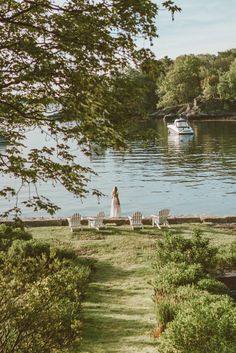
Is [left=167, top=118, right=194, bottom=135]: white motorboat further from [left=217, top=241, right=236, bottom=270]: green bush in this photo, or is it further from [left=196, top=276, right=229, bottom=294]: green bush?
[left=196, top=276, right=229, bottom=294]: green bush

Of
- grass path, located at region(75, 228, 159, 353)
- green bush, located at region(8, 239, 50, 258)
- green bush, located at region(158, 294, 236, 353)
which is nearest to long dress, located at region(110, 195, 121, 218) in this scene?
grass path, located at region(75, 228, 159, 353)

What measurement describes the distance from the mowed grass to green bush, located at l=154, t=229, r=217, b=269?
99 cm

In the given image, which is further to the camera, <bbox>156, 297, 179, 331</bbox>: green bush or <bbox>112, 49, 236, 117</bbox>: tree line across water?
<bbox>112, 49, 236, 117</bbox>: tree line across water

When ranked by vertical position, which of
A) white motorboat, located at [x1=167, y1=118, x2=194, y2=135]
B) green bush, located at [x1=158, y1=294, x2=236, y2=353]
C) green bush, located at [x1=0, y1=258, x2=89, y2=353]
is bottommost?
green bush, located at [x1=158, y1=294, x2=236, y2=353]

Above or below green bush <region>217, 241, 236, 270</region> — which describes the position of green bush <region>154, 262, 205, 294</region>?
above

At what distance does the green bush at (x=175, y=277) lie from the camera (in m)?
13.4

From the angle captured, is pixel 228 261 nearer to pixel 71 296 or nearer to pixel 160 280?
pixel 160 280

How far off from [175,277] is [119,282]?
3378 mm

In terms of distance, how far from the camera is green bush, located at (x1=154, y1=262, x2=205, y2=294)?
13367 mm

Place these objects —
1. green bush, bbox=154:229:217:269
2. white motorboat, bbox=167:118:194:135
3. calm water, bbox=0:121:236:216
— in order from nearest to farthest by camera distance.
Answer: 1. green bush, bbox=154:229:217:269
2. calm water, bbox=0:121:236:216
3. white motorboat, bbox=167:118:194:135

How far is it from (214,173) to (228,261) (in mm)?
37551

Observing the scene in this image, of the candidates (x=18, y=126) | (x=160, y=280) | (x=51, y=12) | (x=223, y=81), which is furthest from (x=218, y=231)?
(x=223, y=81)

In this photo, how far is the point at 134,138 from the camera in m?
8.38

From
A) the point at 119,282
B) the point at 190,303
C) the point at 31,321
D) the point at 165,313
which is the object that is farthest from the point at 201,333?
the point at 119,282
